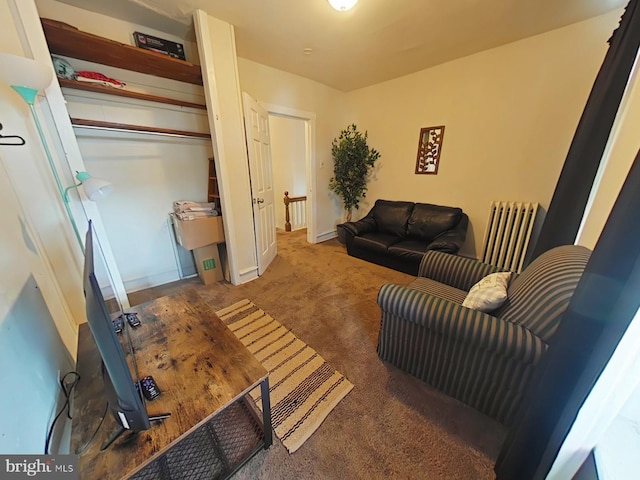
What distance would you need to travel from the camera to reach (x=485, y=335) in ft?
3.43

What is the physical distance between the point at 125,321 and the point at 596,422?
6.33 feet

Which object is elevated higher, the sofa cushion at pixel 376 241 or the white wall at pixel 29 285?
the white wall at pixel 29 285

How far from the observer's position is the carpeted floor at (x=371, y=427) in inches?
41.0

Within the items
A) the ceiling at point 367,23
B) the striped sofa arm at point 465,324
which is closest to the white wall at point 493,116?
the ceiling at point 367,23

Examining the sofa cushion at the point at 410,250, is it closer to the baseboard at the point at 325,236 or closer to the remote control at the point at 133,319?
the baseboard at the point at 325,236

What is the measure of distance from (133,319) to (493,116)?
12.6 feet

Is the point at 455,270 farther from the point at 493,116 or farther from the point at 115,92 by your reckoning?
the point at 115,92

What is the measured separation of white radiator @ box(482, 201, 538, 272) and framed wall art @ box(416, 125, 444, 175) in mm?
923

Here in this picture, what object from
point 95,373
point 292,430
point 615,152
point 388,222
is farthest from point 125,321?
point 615,152

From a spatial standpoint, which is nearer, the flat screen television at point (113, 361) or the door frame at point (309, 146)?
the flat screen television at point (113, 361)

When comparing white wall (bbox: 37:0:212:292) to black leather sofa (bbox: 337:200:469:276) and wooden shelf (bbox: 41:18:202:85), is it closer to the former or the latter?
wooden shelf (bbox: 41:18:202:85)

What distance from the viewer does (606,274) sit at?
554 mm

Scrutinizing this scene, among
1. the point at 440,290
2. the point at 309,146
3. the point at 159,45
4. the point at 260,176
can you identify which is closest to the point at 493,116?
the point at 440,290

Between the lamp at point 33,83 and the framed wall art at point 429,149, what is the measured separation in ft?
11.3
